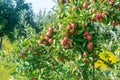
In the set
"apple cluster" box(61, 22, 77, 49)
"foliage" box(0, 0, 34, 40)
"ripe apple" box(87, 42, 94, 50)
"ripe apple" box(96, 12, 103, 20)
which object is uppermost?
"foliage" box(0, 0, 34, 40)

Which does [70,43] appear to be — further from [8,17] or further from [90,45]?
[8,17]

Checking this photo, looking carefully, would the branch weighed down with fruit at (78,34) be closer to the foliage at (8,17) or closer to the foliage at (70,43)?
the foliage at (70,43)

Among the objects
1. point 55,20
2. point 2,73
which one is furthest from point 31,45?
point 2,73

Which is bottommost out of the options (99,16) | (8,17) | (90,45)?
(90,45)

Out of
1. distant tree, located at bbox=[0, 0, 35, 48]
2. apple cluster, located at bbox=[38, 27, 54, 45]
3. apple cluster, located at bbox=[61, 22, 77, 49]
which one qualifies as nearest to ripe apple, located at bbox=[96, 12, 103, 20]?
apple cluster, located at bbox=[61, 22, 77, 49]

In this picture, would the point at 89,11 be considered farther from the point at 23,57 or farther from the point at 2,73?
the point at 2,73

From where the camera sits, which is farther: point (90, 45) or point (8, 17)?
point (8, 17)

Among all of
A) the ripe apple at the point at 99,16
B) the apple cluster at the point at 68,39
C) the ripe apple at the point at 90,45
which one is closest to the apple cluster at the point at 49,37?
the apple cluster at the point at 68,39

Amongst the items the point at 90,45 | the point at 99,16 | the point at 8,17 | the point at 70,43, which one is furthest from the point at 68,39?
the point at 8,17

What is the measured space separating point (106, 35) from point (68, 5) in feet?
2.13

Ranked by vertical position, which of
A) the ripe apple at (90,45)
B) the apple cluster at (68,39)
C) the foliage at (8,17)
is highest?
the foliage at (8,17)

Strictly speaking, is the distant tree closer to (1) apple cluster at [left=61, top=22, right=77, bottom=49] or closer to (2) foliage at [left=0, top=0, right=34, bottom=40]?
(2) foliage at [left=0, top=0, right=34, bottom=40]

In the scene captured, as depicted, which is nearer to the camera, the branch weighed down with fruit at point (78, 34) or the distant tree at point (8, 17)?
the branch weighed down with fruit at point (78, 34)

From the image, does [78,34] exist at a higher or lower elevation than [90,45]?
higher
